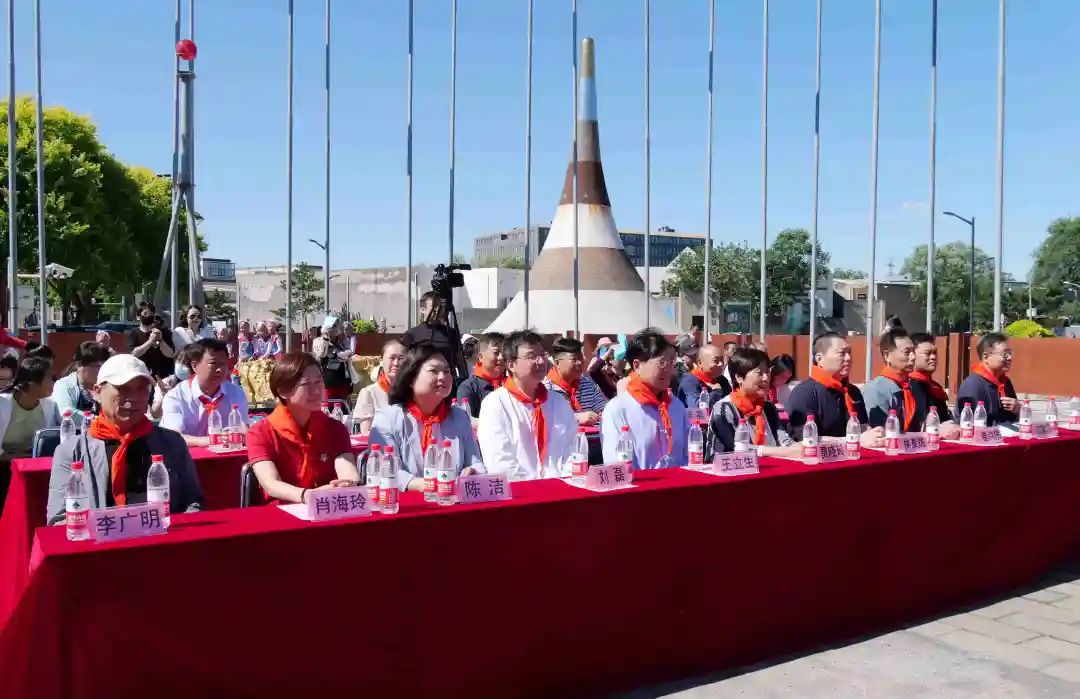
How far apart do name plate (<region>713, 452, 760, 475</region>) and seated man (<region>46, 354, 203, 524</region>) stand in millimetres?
2388

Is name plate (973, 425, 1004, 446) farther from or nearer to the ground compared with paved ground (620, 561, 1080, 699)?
farther from the ground

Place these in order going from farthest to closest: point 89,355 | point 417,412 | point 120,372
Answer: point 89,355 → point 417,412 → point 120,372

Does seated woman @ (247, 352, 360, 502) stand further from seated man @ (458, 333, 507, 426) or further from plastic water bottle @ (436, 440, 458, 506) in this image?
seated man @ (458, 333, 507, 426)

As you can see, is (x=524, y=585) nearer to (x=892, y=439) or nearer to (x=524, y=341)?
(x=524, y=341)

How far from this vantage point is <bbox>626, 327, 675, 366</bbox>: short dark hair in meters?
4.91

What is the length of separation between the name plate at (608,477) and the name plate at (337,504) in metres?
0.98

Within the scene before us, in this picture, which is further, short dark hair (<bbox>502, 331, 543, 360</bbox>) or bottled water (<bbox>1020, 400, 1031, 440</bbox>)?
bottled water (<bbox>1020, 400, 1031, 440</bbox>)

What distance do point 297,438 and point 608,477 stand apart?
4.41ft

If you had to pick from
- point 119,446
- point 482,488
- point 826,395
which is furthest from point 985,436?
point 119,446

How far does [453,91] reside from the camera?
1496cm

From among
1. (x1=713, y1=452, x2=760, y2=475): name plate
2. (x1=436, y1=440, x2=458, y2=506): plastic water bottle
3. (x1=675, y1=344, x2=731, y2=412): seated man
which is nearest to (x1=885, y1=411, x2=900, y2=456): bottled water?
(x1=713, y1=452, x2=760, y2=475): name plate

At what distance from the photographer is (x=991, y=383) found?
6.52 m

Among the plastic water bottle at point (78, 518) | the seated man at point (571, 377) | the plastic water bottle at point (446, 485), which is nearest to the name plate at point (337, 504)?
the plastic water bottle at point (446, 485)

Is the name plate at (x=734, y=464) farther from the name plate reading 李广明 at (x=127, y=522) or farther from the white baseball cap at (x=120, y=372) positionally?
the white baseball cap at (x=120, y=372)
